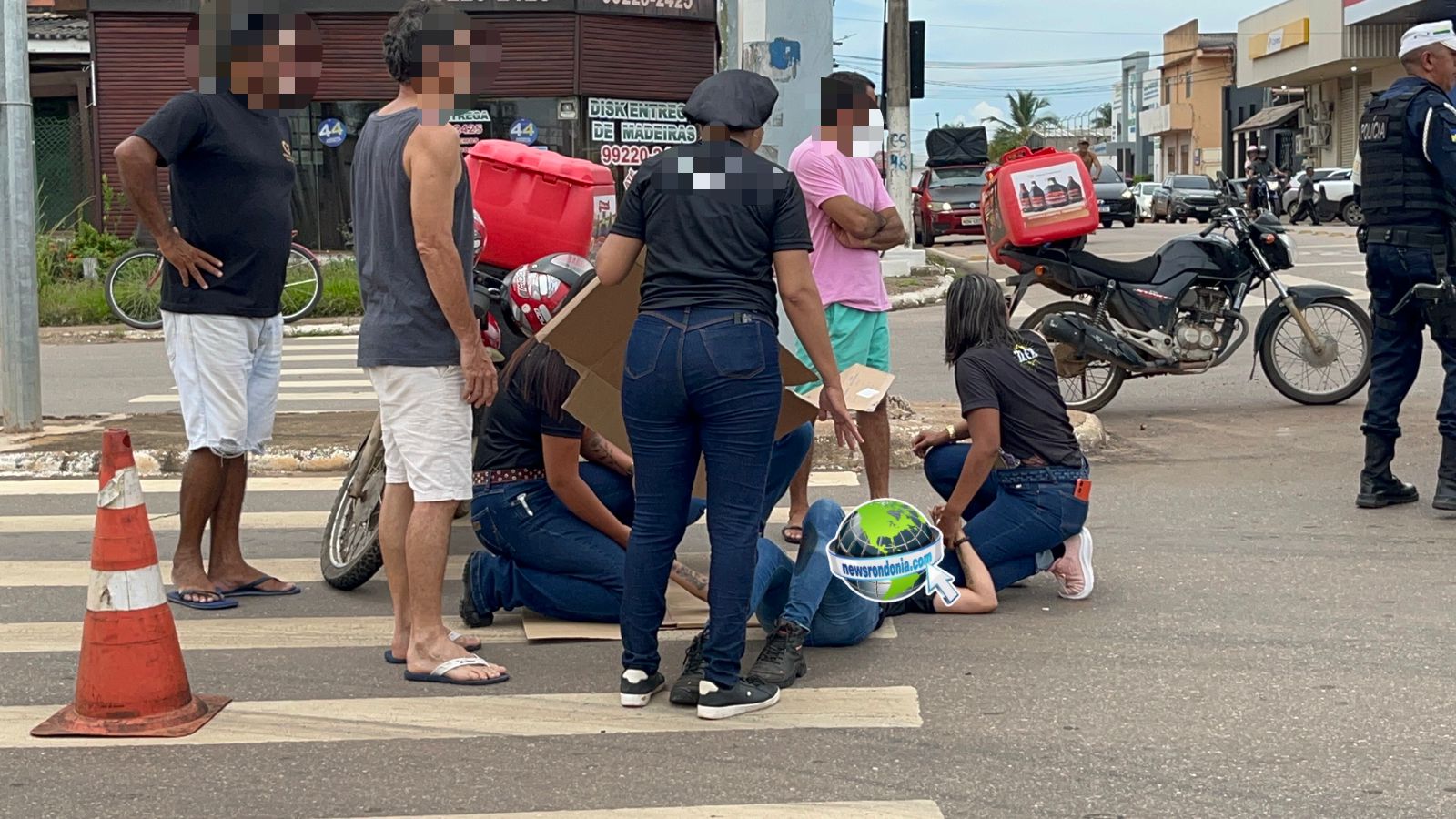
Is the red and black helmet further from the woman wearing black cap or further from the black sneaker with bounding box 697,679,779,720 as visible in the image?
the black sneaker with bounding box 697,679,779,720

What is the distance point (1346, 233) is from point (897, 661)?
31.1 meters

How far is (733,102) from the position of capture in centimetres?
450

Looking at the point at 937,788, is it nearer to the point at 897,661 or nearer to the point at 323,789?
the point at 897,661

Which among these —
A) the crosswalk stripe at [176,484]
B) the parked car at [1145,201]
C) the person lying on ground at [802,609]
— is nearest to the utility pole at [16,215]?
the crosswalk stripe at [176,484]

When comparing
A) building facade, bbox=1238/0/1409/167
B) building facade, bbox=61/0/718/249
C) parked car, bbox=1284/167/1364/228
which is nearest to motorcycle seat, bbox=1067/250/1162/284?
building facade, bbox=61/0/718/249

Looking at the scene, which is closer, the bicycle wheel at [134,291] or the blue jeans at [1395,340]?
the blue jeans at [1395,340]

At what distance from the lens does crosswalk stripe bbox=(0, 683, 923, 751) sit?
4473 mm

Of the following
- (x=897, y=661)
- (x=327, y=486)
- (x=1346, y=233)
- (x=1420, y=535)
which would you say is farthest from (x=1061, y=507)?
(x=1346, y=233)

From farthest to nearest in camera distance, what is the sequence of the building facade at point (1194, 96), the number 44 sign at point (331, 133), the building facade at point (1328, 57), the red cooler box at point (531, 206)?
1. the building facade at point (1194, 96)
2. the building facade at point (1328, 57)
3. the number 44 sign at point (331, 133)
4. the red cooler box at point (531, 206)

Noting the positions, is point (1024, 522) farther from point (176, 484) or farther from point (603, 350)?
point (176, 484)

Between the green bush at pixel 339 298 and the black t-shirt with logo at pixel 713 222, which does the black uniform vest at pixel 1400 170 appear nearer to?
the black t-shirt with logo at pixel 713 222

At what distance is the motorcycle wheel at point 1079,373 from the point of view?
32.9ft

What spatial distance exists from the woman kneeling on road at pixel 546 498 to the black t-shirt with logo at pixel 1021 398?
2.47 feet

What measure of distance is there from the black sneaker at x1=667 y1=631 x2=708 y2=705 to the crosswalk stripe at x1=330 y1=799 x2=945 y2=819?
0.74 m
